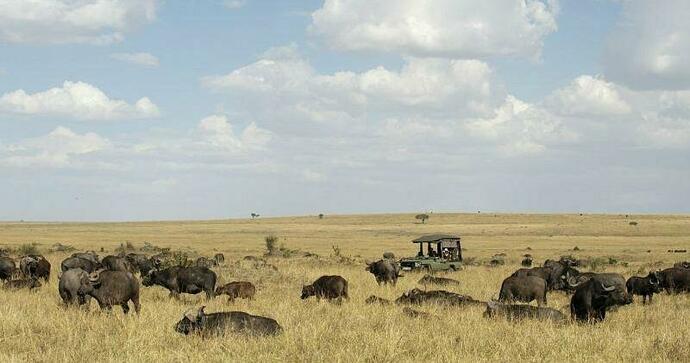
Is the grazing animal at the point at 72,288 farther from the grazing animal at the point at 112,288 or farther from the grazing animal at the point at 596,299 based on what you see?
the grazing animal at the point at 596,299

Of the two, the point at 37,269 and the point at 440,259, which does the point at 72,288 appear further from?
the point at 440,259

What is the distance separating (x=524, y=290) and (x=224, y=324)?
8840mm

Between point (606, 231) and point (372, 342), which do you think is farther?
point (606, 231)

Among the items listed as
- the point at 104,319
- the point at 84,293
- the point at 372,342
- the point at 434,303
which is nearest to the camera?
the point at 372,342

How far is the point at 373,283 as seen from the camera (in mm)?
26594

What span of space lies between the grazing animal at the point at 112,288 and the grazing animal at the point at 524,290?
888 centimetres

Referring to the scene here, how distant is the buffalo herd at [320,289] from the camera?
13213mm

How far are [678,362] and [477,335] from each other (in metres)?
3.17

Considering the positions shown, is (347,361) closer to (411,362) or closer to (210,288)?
(411,362)

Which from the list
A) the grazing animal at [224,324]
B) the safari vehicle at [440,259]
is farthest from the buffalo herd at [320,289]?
the safari vehicle at [440,259]

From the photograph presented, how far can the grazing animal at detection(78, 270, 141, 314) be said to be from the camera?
1598cm

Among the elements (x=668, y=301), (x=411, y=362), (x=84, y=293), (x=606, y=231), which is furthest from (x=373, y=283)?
(x=606, y=231)

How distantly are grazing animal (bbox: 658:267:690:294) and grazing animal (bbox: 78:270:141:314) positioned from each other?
15.9m

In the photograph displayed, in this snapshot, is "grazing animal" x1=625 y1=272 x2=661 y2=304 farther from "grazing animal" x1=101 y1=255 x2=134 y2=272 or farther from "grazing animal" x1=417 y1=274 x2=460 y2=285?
"grazing animal" x1=101 y1=255 x2=134 y2=272
